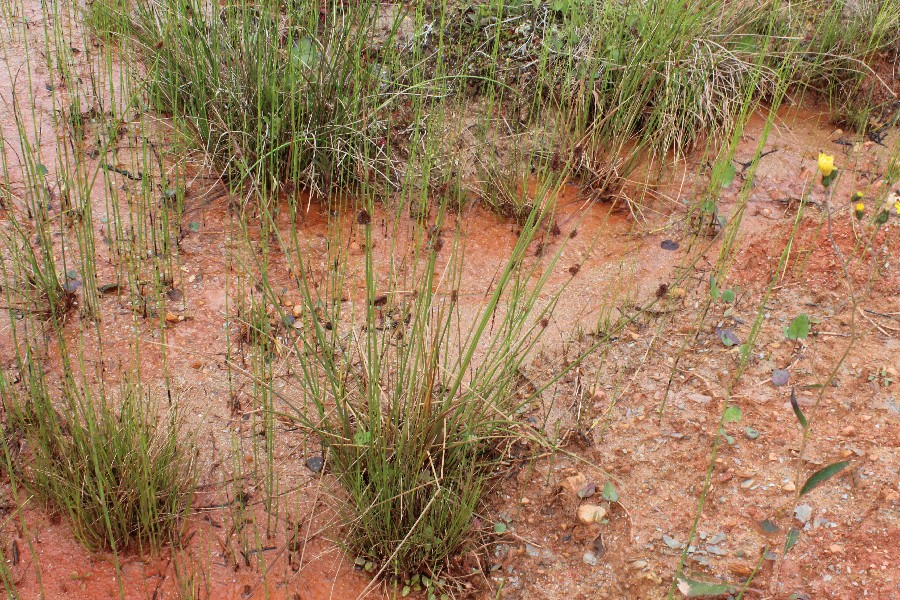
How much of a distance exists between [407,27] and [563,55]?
81 cm

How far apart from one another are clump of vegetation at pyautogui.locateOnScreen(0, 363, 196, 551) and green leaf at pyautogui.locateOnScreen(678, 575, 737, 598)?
1.16 meters

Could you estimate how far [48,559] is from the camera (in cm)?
175

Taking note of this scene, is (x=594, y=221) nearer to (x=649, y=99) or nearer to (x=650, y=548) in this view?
(x=649, y=99)

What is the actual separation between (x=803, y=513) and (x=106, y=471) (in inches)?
65.5

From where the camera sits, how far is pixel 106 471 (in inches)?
67.6

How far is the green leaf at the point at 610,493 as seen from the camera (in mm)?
1937

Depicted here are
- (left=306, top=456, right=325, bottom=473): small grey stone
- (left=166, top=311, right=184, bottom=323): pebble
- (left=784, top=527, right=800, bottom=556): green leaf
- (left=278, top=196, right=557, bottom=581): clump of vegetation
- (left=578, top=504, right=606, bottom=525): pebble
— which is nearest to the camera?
(left=784, top=527, right=800, bottom=556): green leaf

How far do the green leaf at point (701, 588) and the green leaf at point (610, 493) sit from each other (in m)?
0.27

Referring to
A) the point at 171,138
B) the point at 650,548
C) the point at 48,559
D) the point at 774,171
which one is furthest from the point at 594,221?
the point at 48,559

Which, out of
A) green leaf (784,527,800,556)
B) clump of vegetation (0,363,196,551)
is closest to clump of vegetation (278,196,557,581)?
clump of vegetation (0,363,196,551)

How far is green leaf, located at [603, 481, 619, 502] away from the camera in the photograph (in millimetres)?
1937

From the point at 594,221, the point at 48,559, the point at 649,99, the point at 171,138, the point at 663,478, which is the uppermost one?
the point at 649,99

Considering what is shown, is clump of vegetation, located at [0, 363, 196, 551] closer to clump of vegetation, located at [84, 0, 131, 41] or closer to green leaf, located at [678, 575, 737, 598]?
green leaf, located at [678, 575, 737, 598]

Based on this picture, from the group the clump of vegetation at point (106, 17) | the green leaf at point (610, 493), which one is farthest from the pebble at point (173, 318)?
the green leaf at point (610, 493)
